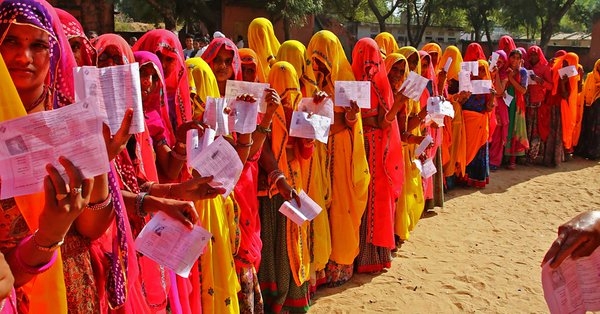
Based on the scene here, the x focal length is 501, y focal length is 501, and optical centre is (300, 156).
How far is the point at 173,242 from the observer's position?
216 cm

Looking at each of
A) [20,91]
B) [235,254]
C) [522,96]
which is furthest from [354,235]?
[522,96]

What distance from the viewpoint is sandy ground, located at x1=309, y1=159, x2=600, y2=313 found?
4387 mm

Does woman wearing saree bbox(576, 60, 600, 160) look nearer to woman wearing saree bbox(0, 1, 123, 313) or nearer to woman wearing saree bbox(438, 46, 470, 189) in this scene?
woman wearing saree bbox(438, 46, 470, 189)

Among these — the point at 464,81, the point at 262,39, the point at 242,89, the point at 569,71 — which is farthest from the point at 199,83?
the point at 569,71

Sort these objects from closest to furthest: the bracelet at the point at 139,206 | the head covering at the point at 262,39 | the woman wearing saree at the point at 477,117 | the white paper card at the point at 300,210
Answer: the bracelet at the point at 139,206, the white paper card at the point at 300,210, the head covering at the point at 262,39, the woman wearing saree at the point at 477,117

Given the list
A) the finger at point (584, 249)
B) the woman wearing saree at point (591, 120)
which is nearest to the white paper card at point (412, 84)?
the finger at point (584, 249)

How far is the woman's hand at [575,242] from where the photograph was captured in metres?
2.08

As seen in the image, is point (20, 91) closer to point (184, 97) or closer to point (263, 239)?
point (184, 97)

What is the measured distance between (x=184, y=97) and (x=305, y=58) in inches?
50.9

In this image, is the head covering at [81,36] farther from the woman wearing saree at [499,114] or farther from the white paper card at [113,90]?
the woman wearing saree at [499,114]

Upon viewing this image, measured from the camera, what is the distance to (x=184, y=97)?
9.98 feet

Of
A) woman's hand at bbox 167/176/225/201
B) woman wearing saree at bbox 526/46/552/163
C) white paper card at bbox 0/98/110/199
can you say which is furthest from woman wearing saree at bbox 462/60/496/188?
white paper card at bbox 0/98/110/199

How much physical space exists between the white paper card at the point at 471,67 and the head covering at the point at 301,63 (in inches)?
125

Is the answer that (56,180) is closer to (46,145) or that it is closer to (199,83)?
(46,145)
